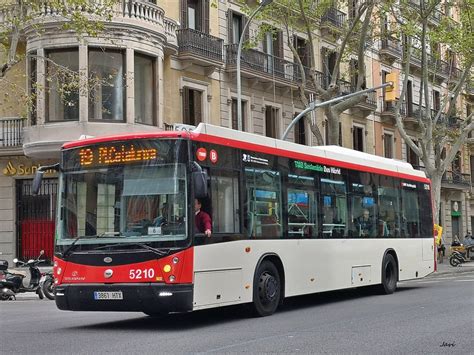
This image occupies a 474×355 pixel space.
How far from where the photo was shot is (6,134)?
2544cm

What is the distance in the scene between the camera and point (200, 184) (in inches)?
396

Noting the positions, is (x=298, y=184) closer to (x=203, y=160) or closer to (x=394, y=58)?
(x=203, y=160)

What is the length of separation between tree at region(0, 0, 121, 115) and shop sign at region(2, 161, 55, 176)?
7.56 feet

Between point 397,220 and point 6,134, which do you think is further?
point 6,134

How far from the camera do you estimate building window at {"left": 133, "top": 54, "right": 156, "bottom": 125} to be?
25.8 meters

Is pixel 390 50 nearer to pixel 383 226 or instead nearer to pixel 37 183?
pixel 383 226

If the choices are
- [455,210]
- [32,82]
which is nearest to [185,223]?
[32,82]

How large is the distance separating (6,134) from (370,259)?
15.0m

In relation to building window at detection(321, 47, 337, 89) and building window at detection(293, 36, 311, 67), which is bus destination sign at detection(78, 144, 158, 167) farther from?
building window at detection(293, 36, 311, 67)

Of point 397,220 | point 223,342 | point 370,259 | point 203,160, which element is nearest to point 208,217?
point 203,160

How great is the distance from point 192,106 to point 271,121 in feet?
18.4

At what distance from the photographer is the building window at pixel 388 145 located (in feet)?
144

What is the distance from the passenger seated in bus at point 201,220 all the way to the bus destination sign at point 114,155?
93 cm

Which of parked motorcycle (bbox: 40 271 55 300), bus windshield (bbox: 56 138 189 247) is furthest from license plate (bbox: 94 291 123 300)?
parked motorcycle (bbox: 40 271 55 300)
